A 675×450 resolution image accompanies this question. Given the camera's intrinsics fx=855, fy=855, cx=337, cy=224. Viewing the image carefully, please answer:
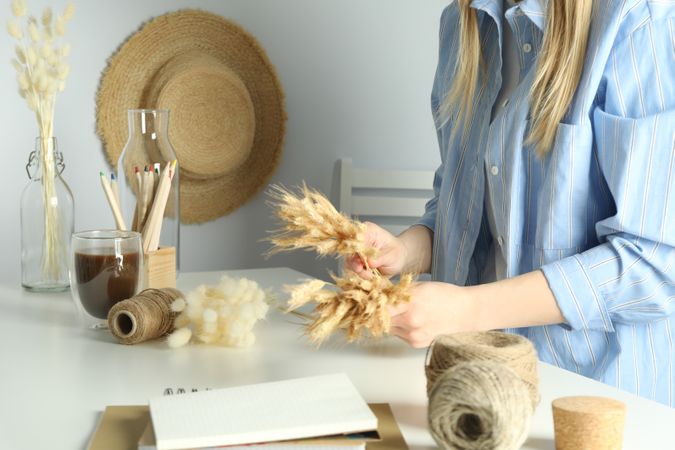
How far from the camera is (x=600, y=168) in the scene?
122 cm

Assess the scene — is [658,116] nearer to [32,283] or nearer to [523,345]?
[523,345]

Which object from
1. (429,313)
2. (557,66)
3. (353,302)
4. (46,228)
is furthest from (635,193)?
(46,228)

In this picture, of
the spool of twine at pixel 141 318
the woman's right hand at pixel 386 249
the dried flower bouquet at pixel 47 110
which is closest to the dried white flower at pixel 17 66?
the dried flower bouquet at pixel 47 110

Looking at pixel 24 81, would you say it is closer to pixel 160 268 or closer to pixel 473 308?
pixel 160 268

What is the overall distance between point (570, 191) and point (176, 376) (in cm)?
60

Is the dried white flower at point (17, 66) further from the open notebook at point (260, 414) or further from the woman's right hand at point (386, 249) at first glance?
the open notebook at point (260, 414)

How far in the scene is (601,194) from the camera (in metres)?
1.24

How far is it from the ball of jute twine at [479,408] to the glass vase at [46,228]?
1045 mm

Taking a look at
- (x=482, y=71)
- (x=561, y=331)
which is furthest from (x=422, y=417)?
(x=482, y=71)

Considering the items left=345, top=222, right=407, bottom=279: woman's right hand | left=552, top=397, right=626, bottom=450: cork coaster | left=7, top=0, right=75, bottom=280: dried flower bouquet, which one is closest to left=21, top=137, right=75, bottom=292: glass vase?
left=7, top=0, right=75, bottom=280: dried flower bouquet

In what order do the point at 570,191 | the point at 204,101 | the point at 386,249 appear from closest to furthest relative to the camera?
the point at 570,191 < the point at 386,249 < the point at 204,101

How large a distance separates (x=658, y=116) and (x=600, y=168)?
0.13 m

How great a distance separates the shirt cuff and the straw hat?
4.99ft

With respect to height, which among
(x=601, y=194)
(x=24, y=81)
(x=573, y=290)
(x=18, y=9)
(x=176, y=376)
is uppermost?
(x=18, y=9)
